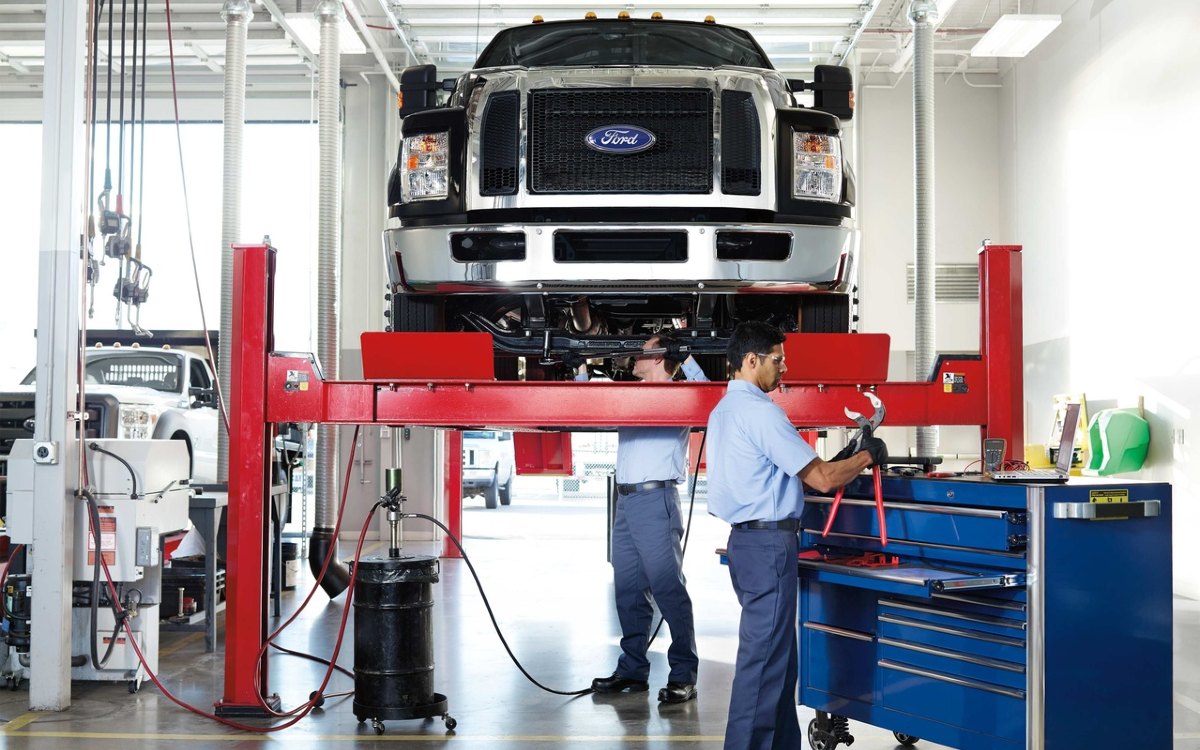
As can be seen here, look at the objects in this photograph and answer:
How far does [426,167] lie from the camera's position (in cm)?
404

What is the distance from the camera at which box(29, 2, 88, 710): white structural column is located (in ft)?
13.9

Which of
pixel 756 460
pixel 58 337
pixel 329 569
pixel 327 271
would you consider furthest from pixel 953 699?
pixel 327 271

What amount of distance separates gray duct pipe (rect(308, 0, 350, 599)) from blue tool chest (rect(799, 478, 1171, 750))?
4.77 m

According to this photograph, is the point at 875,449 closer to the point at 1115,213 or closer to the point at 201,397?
the point at 201,397

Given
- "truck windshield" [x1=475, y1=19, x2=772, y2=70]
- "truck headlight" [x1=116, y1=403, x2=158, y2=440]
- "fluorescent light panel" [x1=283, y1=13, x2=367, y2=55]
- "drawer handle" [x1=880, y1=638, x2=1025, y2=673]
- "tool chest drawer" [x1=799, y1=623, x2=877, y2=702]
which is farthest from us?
"fluorescent light panel" [x1=283, y1=13, x2=367, y2=55]

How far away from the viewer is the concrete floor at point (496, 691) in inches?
148

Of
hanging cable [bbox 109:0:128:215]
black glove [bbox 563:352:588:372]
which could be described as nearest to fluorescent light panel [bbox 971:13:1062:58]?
black glove [bbox 563:352:588:372]

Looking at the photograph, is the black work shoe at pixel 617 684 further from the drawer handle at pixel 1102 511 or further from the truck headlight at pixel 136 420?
the truck headlight at pixel 136 420

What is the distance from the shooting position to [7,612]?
4.69m

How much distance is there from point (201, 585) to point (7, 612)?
1.13m

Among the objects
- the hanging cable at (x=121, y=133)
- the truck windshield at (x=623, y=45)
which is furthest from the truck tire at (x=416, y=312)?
the hanging cable at (x=121, y=133)

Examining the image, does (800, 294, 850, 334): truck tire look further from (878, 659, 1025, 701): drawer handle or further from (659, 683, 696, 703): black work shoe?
(659, 683, 696, 703): black work shoe

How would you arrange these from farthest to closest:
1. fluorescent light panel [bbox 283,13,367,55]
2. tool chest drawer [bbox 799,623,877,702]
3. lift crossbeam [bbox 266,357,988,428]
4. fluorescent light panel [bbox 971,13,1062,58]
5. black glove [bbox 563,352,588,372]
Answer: fluorescent light panel [bbox 971,13,1062,58]
fluorescent light panel [bbox 283,13,367,55]
black glove [bbox 563,352,588,372]
lift crossbeam [bbox 266,357,988,428]
tool chest drawer [bbox 799,623,877,702]

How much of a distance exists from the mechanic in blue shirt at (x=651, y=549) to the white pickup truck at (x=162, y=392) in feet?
14.6
